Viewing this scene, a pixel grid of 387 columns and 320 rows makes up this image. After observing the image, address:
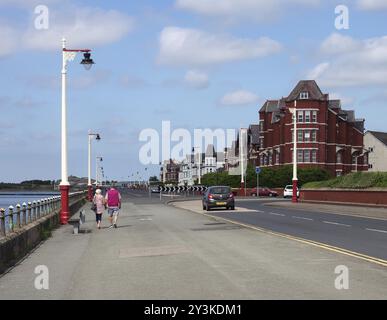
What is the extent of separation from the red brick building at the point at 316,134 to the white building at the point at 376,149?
3241mm

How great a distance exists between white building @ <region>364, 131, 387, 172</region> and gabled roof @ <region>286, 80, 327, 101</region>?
19.8m

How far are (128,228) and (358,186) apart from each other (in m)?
20.9

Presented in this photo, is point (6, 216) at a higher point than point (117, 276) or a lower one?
higher

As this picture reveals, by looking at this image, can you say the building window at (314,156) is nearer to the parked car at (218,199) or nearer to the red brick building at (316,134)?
the red brick building at (316,134)

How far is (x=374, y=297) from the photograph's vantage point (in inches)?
351

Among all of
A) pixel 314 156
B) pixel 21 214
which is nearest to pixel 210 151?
pixel 314 156

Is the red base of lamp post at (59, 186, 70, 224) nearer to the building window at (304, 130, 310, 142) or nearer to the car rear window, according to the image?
the car rear window

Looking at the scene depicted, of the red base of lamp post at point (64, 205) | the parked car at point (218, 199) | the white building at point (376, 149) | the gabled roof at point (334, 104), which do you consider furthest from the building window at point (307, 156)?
the red base of lamp post at point (64, 205)

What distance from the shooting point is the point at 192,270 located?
39.5 feet

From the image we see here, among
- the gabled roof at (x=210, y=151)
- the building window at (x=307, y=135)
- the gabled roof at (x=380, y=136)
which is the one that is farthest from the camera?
the gabled roof at (x=210, y=151)

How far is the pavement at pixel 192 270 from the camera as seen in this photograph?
9492 mm

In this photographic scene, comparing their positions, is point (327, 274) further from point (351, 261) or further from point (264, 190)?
point (264, 190)

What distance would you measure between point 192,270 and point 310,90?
84.8m
